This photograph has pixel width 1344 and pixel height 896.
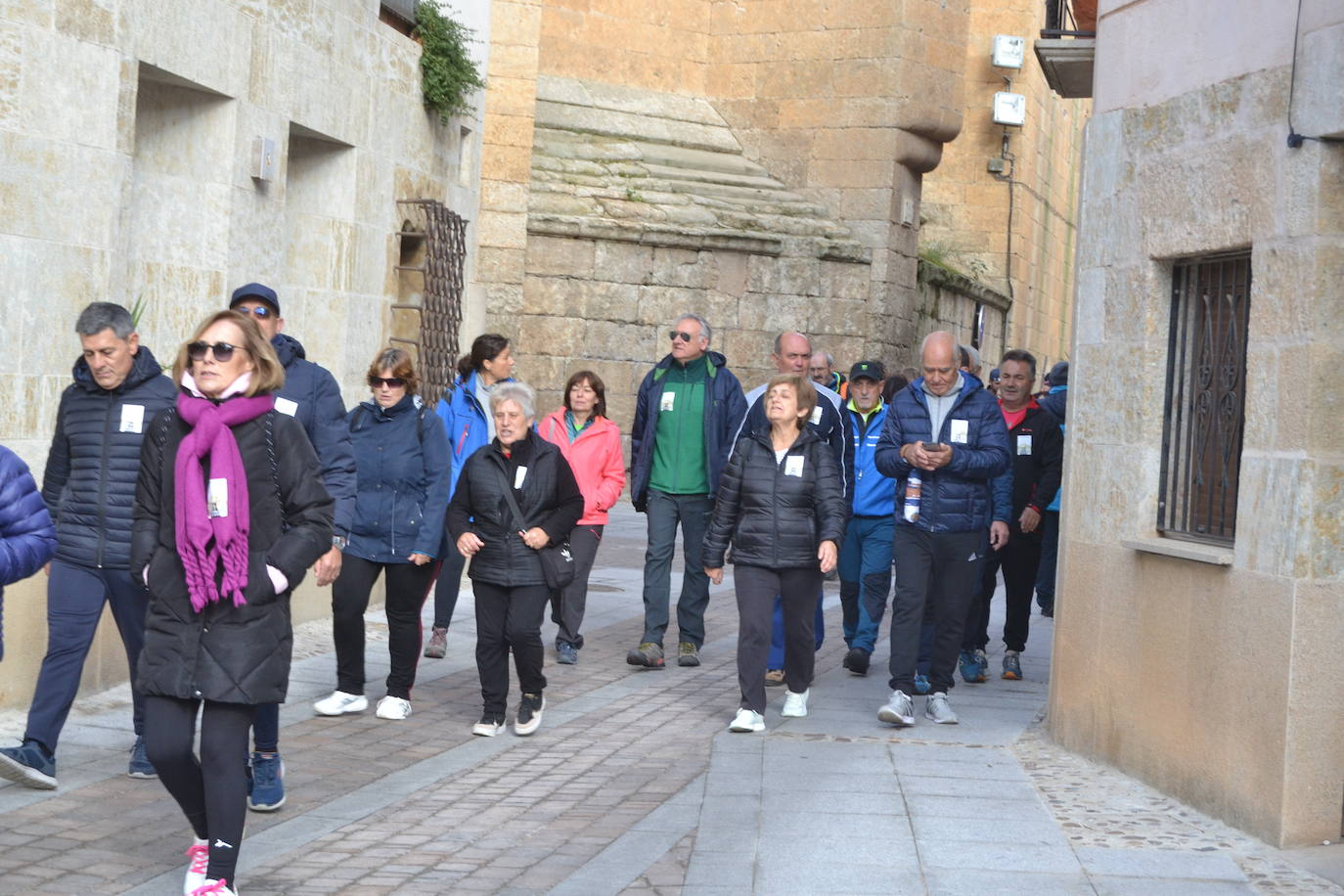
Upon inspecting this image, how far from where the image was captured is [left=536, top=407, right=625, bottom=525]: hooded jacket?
396 inches

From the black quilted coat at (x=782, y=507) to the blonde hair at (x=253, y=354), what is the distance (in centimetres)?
348

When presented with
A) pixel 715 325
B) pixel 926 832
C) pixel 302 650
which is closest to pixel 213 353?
pixel 926 832

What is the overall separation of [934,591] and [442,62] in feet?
20.1

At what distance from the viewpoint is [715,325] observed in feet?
69.2

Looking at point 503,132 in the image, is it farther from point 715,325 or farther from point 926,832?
point 926,832

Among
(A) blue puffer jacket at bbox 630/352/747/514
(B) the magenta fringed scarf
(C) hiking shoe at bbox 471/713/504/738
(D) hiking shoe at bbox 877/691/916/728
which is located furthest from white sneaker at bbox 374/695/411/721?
(B) the magenta fringed scarf

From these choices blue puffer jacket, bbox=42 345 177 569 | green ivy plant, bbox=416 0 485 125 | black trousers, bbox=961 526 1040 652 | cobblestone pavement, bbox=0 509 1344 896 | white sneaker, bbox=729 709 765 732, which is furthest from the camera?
green ivy plant, bbox=416 0 485 125

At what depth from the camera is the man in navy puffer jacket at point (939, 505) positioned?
27.8 feet

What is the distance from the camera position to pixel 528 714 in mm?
7930

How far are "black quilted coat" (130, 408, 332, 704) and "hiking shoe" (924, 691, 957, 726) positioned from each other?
3.97 meters

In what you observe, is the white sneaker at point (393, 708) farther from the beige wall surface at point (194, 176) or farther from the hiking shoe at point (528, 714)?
the beige wall surface at point (194, 176)

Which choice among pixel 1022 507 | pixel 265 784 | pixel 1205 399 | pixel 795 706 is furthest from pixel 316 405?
pixel 1022 507

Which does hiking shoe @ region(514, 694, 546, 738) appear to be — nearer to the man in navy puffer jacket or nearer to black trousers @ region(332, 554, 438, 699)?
black trousers @ region(332, 554, 438, 699)

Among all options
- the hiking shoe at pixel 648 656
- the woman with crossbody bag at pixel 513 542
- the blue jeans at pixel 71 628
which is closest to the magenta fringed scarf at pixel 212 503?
the blue jeans at pixel 71 628
